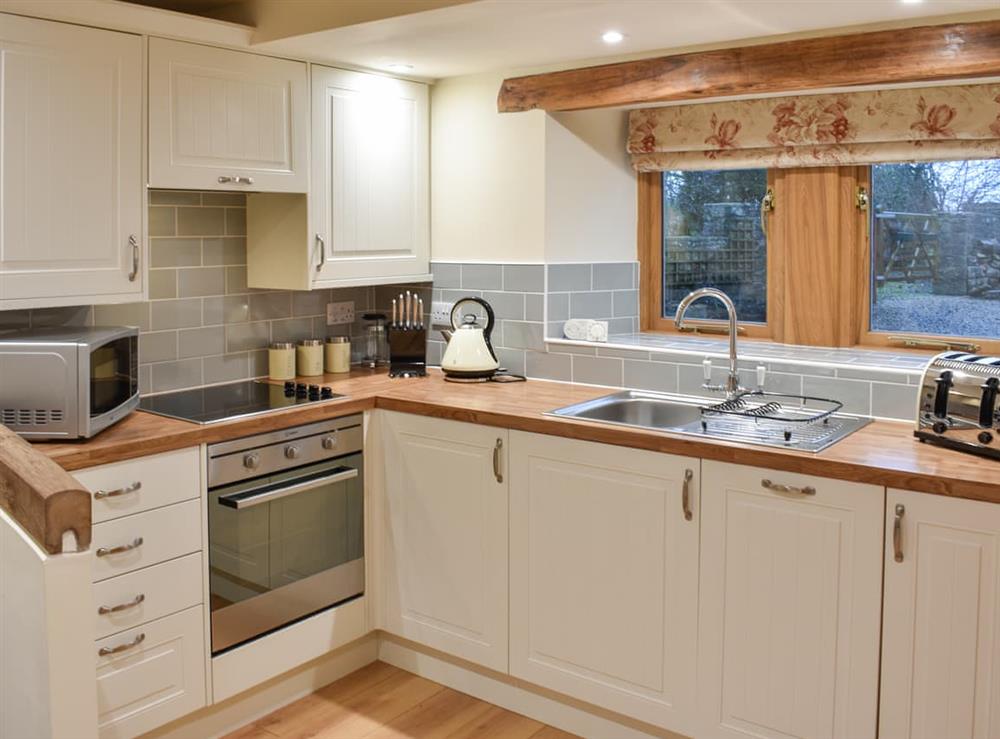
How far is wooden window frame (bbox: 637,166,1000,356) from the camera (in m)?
3.35

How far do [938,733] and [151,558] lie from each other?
2.00 meters

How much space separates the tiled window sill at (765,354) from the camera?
297 centimetres

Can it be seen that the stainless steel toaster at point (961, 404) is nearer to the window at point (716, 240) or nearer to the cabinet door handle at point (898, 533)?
the cabinet door handle at point (898, 533)

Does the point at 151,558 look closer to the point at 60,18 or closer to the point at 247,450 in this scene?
the point at 247,450

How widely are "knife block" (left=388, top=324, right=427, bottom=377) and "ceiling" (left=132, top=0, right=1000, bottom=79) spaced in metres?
0.93

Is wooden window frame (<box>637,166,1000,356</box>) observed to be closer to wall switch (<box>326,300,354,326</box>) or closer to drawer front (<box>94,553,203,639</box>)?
wall switch (<box>326,300,354,326</box>)

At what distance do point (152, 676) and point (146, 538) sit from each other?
0.39m

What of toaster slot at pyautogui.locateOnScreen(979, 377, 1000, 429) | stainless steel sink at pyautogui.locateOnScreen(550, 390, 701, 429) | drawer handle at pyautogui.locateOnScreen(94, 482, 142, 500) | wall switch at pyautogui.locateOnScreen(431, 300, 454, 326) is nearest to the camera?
toaster slot at pyautogui.locateOnScreen(979, 377, 1000, 429)

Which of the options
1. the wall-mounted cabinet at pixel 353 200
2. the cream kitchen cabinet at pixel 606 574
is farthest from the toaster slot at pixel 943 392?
the wall-mounted cabinet at pixel 353 200

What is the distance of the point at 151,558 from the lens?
2.78 meters

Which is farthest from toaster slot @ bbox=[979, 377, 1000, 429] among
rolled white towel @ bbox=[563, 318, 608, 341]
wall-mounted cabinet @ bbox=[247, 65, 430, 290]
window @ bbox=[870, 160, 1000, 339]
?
wall-mounted cabinet @ bbox=[247, 65, 430, 290]

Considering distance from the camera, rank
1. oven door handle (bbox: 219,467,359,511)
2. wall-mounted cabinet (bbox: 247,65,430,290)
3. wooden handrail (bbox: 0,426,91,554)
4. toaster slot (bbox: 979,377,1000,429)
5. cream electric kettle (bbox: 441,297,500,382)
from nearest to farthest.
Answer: wooden handrail (bbox: 0,426,91,554) → toaster slot (bbox: 979,377,1000,429) → oven door handle (bbox: 219,467,359,511) → wall-mounted cabinet (bbox: 247,65,430,290) → cream electric kettle (bbox: 441,297,500,382)

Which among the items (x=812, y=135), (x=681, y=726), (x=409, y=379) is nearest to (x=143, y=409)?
(x=409, y=379)

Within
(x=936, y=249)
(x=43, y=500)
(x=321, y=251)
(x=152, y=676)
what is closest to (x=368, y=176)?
(x=321, y=251)
